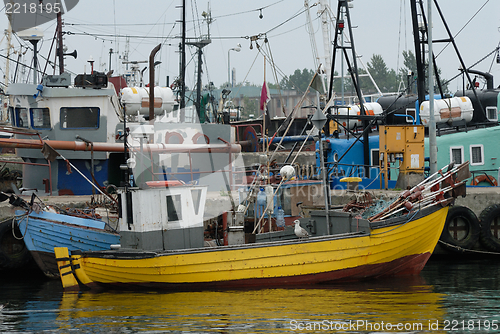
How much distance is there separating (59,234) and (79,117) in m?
6.90

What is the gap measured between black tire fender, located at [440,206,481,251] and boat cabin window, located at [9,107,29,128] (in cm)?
1467

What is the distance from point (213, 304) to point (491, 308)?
531cm

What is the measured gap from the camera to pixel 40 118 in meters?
19.8

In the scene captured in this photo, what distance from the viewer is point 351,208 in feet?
46.1

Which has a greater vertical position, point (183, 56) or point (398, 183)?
point (183, 56)

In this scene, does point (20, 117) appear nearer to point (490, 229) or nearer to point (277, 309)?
point (277, 309)

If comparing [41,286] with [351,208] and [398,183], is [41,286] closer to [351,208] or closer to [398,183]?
[351,208]

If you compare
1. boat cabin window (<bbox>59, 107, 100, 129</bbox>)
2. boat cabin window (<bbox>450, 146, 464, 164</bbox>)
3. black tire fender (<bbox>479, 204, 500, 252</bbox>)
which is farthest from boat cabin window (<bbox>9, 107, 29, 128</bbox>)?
black tire fender (<bbox>479, 204, 500, 252</bbox>)

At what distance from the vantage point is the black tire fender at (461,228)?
1644 cm

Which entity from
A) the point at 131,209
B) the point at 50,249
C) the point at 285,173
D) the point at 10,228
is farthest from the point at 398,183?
the point at 10,228

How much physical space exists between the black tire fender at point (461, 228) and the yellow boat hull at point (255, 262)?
153 inches

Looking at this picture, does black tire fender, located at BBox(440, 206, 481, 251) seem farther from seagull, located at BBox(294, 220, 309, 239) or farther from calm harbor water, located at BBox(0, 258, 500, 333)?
seagull, located at BBox(294, 220, 309, 239)

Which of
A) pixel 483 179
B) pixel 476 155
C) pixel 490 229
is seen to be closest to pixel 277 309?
pixel 490 229

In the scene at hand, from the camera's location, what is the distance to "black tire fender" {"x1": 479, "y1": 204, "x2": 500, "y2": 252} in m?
16.4
